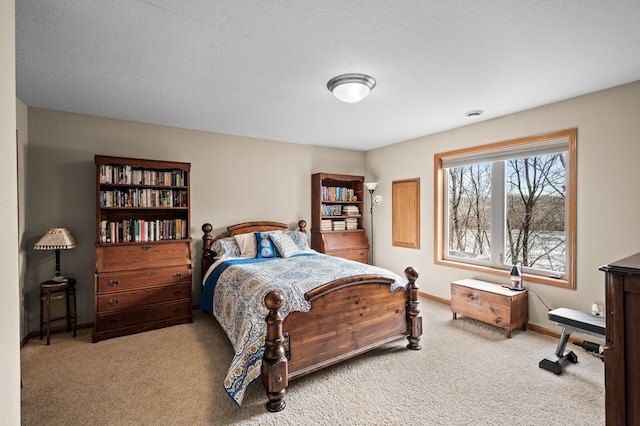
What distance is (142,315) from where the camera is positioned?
3.31m

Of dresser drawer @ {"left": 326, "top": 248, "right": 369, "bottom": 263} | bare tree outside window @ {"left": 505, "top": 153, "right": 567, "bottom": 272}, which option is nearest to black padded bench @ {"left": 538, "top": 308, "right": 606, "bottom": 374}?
bare tree outside window @ {"left": 505, "top": 153, "right": 567, "bottom": 272}

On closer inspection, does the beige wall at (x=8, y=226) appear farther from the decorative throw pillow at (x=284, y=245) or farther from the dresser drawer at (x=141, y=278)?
the decorative throw pillow at (x=284, y=245)

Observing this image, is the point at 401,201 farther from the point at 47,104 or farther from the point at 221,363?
the point at 47,104

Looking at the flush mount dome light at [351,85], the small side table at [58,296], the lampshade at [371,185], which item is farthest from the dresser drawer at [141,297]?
the lampshade at [371,185]

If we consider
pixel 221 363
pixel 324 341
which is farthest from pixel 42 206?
pixel 324 341

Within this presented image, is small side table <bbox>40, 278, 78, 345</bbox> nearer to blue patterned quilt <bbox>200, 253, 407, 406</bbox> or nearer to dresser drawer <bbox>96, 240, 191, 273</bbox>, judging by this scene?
dresser drawer <bbox>96, 240, 191, 273</bbox>

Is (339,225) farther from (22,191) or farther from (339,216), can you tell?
(22,191)

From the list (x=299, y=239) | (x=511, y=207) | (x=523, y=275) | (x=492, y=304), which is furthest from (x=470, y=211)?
(x=299, y=239)

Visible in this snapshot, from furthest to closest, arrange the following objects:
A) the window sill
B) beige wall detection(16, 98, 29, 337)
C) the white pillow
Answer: the white pillow, the window sill, beige wall detection(16, 98, 29, 337)

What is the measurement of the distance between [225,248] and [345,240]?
2035 mm

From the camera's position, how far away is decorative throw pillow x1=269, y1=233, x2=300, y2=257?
403cm

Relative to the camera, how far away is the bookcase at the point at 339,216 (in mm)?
4910

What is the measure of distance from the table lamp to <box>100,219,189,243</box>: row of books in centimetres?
29

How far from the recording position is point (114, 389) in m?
2.25
